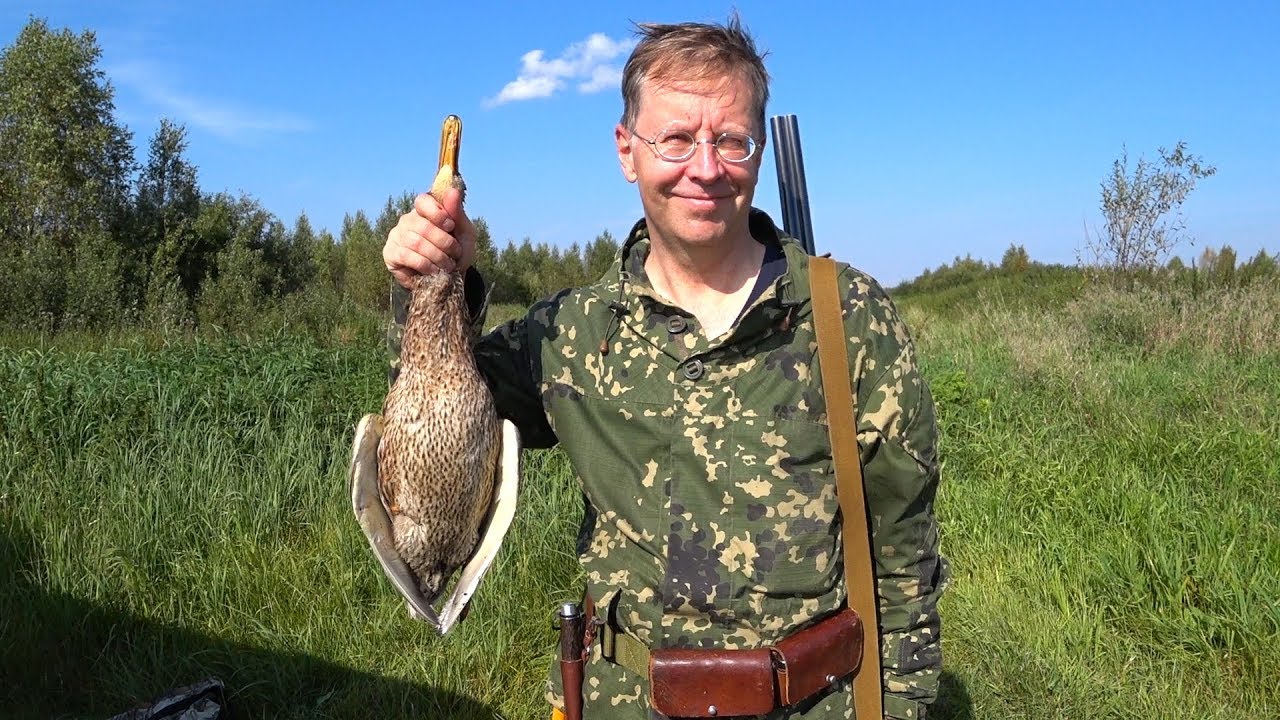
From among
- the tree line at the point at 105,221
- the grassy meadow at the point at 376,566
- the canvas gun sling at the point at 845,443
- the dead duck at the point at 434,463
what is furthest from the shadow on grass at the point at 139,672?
the tree line at the point at 105,221

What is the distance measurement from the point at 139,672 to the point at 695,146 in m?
4.43

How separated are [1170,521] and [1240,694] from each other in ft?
4.22

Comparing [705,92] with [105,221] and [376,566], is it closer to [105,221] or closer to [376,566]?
[376,566]

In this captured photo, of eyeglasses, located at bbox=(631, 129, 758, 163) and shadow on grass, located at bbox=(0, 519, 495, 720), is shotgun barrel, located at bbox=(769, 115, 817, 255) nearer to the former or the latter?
eyeglasses, located at bbox=(631, 129, 758, 163)

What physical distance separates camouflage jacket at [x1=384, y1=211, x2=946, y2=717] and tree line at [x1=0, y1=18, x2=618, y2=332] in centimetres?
1699

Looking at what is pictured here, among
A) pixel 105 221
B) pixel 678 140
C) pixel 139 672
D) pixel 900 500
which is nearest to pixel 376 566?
pixel 139 672

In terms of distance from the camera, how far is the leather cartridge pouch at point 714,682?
2156 mm

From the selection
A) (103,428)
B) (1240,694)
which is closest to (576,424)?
(1240,694)

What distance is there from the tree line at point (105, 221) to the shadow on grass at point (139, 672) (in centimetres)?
1380

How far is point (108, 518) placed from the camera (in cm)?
545

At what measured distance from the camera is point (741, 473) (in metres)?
2.23

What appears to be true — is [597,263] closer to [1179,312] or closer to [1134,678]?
[1179,312]

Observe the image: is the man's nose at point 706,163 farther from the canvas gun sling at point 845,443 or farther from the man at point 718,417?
the canvas gun sling at point 845,443

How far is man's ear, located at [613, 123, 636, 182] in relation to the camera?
237 cm
